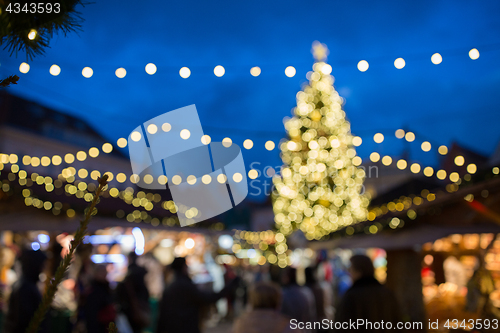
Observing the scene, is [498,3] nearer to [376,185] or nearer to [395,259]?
[395,259]

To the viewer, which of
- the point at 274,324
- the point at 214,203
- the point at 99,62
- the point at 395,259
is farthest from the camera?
the point at 214,203

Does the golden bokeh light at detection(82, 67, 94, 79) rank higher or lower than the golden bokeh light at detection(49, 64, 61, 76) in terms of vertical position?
higher

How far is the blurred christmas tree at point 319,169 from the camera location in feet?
56.0

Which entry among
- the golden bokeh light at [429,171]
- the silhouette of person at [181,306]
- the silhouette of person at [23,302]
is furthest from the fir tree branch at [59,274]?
the golden bokeh light at [429,171]

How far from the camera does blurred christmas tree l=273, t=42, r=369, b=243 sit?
1706 cm

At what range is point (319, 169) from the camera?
17328 millimetres

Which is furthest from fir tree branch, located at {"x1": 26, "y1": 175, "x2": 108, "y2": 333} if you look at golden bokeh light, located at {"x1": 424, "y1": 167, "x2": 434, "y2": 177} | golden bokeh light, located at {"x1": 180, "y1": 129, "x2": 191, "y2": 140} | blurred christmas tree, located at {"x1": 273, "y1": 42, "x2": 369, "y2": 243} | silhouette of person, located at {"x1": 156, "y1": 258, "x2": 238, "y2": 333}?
blurred christmas tree, located at {"x1": 273, "y1": 42, "x2": 369, "y2": 243}

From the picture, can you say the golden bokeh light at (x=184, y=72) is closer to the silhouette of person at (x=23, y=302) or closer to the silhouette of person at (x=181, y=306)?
the silhouette of person at (x=181, y=306)

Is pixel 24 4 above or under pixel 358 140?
under

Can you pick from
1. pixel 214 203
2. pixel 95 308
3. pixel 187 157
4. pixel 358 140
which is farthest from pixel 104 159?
pixel 95 308

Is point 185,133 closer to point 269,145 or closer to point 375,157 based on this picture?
point 269,145

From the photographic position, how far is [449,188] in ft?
14.6

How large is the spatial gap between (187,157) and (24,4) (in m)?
9.76

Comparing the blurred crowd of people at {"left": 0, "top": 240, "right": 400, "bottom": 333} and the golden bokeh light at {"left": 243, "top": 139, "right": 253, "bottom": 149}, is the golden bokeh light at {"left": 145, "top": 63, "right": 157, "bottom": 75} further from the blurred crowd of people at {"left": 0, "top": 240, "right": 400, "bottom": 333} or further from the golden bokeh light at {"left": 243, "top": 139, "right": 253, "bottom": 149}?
the golden bokeh light at {"left": 243, "top": 139, "right": 253, "bottom": 149}
